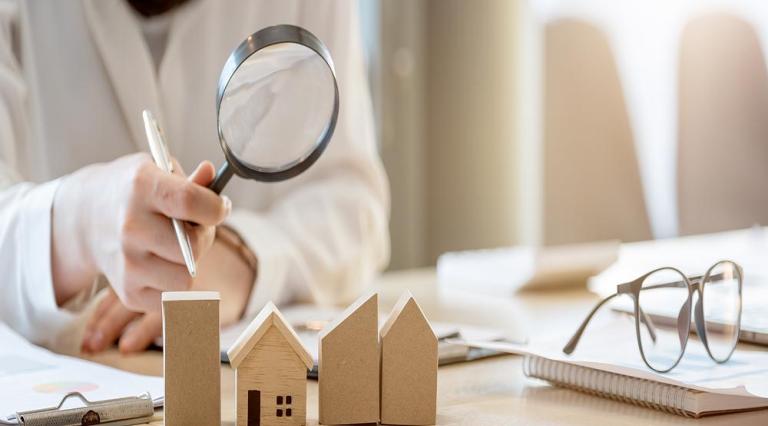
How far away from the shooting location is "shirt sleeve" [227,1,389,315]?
1249 millimetres

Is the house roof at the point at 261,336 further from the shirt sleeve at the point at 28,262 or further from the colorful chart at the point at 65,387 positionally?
the shirt sleeve at the point at 28,262

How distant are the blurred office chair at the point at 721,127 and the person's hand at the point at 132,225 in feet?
3.27

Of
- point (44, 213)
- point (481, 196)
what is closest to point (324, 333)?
point (44, 213)

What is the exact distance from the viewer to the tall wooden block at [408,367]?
2.23 ft

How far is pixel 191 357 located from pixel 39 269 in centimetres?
40

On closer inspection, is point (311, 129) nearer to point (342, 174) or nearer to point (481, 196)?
point (342, 174)

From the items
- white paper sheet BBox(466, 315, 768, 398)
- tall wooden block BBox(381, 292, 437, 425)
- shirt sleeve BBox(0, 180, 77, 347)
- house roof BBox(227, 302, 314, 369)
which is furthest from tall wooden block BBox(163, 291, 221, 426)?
shirt sleeve BBox(0, 180, 77, 347)

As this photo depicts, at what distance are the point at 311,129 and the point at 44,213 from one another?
Result: 342 millimetres

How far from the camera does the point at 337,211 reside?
4.49 feet

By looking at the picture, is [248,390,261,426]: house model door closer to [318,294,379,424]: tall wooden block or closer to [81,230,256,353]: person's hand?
[318,294,379,424]: tall wooden block

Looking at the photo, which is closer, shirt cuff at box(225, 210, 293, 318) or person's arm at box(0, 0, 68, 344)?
person's arm at box(0, 0, 68, 344)

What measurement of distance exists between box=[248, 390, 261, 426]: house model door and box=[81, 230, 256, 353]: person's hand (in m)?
0.30

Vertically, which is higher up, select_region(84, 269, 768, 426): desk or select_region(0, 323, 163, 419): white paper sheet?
select_region(0, 323, 163, 419): white paper sheet

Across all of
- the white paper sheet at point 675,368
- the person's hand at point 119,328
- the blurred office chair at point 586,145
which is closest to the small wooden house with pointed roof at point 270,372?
the white paper sheet at point 675,368
